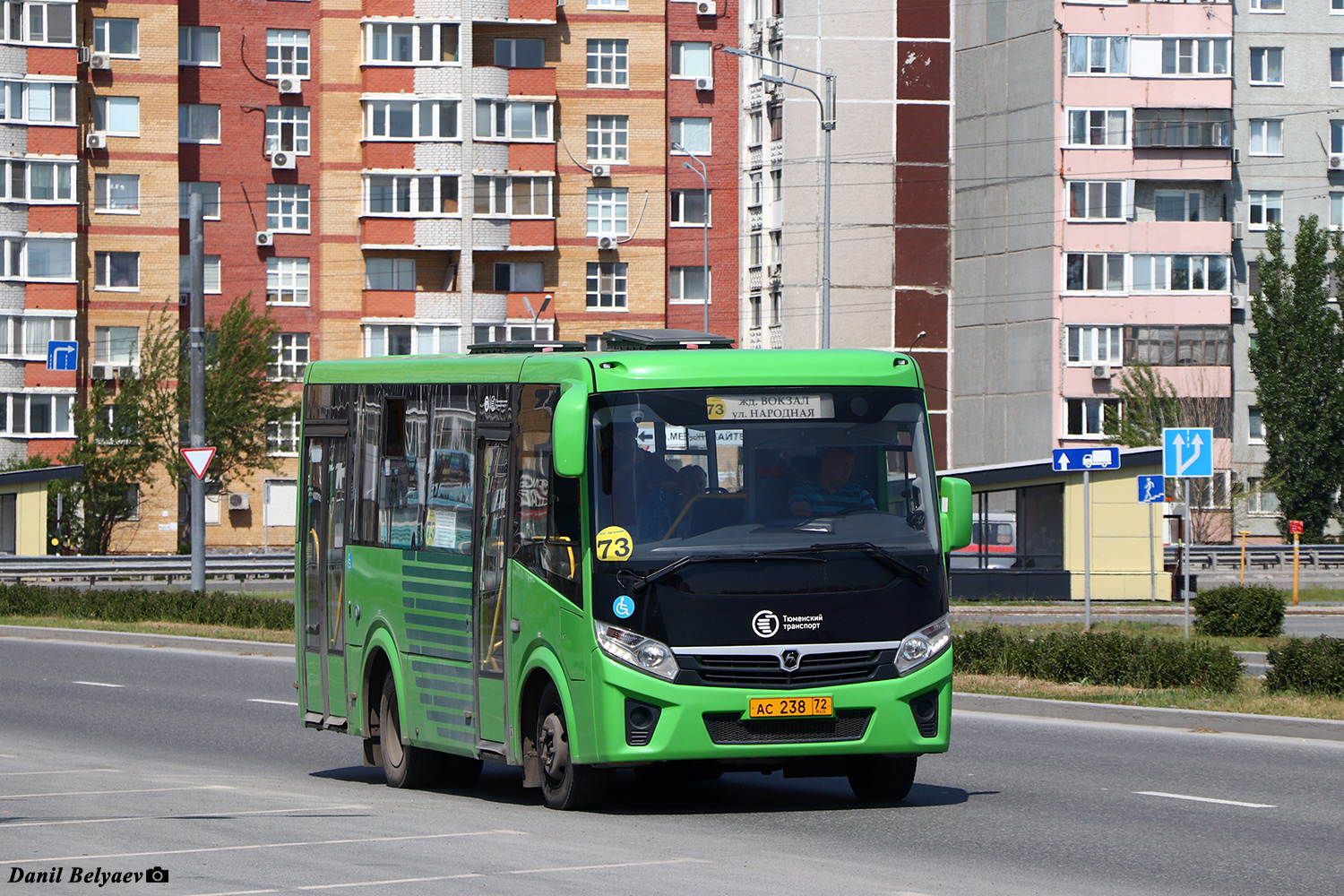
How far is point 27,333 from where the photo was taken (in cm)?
7431

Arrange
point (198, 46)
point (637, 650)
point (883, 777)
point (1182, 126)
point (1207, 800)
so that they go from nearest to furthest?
point (637, 650)
point (883, 777)
point (1207, 800)
point (1182, 126)
point (198, 46)

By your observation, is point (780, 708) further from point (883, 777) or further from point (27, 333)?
point (27, 333)

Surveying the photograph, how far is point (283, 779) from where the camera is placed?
1457 cm

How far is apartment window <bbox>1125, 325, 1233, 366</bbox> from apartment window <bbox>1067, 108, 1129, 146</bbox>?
6.53 m

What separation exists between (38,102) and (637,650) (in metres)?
67.9

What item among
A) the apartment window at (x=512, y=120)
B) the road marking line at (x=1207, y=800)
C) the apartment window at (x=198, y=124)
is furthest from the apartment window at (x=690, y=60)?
the road marking line at (x=1207, y=800)

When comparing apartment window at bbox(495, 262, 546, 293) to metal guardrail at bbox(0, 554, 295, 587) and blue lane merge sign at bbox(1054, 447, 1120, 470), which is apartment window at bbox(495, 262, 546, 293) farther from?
blue lane merge sign at bbox(1054, 447, 1120, 470)

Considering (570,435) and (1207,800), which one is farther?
(1207,800)

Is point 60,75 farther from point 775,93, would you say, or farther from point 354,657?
point 354,657

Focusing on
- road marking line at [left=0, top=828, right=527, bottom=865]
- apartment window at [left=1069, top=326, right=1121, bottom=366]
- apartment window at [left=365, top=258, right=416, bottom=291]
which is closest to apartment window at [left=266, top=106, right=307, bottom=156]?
apartment window at [left=365, top=258, right=416, bottom=291]

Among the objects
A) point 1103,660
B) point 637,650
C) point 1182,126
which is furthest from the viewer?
point 1182,126

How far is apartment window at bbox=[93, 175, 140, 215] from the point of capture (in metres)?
75.4

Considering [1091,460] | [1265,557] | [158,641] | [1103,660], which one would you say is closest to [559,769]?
[1103,660]

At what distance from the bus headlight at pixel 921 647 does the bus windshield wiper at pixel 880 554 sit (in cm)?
28
